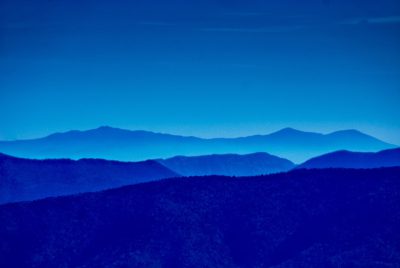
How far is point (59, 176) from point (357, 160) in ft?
99.0

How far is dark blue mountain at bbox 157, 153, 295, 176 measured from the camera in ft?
316

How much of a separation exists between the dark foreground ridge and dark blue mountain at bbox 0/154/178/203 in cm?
2238

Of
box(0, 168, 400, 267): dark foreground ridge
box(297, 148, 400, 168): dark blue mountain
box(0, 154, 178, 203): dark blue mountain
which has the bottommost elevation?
box(0, 168, 400, 267): dark foreground ridge

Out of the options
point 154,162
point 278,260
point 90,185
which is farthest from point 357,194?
point 154,162

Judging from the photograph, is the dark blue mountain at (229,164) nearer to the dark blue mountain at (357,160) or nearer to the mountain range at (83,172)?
the mountain range at (83,172)

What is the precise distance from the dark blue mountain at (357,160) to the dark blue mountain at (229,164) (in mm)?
11748

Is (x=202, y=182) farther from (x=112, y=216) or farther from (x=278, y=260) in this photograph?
(x=278, y=260)

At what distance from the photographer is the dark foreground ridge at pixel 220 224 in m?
40.5

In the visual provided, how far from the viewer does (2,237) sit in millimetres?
44906

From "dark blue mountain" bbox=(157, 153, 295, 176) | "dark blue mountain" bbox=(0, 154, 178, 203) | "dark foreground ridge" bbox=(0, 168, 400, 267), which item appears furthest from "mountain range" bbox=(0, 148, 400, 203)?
"dark foreground ridge" bbox=(0, 168, 400, 267)

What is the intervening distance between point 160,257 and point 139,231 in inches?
128

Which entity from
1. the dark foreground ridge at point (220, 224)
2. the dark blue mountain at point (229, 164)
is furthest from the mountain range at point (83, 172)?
the dark foreground ridge at point (220, 224)

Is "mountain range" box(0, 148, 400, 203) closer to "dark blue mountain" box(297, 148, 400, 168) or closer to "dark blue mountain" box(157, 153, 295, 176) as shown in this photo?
"dark blue mountain" box(297, 148, 400, 168)

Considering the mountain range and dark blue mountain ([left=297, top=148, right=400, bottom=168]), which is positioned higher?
dark blue mountain ([left=297, top=148, right=400, bottom=168])
